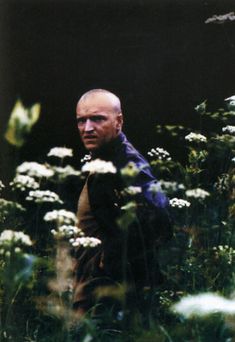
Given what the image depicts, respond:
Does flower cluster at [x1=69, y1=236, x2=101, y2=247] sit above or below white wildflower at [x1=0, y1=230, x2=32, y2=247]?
below

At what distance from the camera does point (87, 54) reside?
9.50 feet

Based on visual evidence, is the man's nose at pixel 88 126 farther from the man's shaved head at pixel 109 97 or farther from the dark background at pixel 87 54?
the dark background at pixel 87 54

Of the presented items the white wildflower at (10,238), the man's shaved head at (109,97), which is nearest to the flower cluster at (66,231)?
the white wildflower at (10,238)

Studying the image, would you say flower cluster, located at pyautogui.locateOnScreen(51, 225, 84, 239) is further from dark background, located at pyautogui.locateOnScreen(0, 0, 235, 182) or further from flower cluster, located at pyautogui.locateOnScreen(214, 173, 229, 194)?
flower cluster, located at pyautogui.locateOnScreen(214, 173, 229, 194)

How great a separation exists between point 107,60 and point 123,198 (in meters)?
0.71

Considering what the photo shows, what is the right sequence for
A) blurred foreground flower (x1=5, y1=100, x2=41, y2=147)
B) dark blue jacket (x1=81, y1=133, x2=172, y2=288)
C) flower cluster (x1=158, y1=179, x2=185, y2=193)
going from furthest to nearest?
dark blue jacket (x1=81, y1=133, x2=172, y2=288) < flower cluster (x1=158, y1=179, x2=185, y2=193) < blurred foreground flower (x1=5, y1=100, x2=41, y2=147)

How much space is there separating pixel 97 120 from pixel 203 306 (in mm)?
876

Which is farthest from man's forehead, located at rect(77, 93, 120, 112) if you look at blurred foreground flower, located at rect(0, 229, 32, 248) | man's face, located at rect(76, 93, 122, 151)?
blurred foreground flower, located at rect(0, 229, 32, 248)

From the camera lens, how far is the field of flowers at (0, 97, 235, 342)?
7.18ft

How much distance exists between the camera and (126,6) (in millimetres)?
2865

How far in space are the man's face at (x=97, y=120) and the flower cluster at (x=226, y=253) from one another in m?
0.67

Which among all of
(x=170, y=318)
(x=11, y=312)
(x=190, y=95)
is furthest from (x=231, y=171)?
(x=11, y=312)

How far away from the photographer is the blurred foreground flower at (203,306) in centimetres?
216

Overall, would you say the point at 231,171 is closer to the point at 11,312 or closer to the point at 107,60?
the point at 107,60
